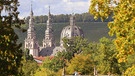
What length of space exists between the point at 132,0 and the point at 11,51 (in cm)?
1115

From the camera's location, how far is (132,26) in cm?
1723

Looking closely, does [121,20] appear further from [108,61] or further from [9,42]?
[108,61]

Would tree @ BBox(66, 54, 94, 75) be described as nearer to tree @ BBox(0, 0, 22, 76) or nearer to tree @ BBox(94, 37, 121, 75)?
tree @ BBox(94, 37, 121, 75)

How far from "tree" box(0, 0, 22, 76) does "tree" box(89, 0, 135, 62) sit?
367 inches

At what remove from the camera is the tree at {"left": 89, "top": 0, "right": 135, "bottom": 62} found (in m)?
17.3

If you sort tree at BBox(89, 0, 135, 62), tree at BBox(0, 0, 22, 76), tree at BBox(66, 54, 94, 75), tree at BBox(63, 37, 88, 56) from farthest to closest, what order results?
tree at BBox(63, 37, 88, 56) → tree at BBox(66, 54, 94, 75) → tree at BBox(0, 0, 22, 76) → tree at BBox(89, 0, 135, 62)

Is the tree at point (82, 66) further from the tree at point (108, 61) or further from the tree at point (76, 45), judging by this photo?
the tree at point (76, 45)

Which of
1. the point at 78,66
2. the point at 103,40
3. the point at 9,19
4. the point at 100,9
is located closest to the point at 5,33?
the point at 9,19

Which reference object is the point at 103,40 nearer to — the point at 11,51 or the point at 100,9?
the point at 11,51

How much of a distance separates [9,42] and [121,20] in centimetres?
1056

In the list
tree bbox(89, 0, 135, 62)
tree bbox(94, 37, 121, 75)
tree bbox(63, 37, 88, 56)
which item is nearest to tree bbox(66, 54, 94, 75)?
tree bbox(94, 37, 121, 75)

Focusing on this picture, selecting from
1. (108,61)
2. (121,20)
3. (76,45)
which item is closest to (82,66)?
(108,61)

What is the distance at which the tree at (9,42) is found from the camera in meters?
26.3

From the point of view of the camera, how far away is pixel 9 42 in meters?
26.7
